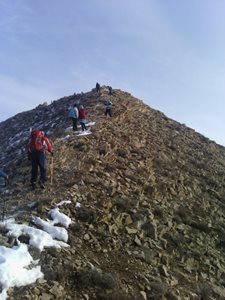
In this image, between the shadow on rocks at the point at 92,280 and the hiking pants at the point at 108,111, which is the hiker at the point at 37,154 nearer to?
the shadow on rocks at the point at 92,280

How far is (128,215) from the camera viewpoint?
14188 millimetres

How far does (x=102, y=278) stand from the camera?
10.2 m

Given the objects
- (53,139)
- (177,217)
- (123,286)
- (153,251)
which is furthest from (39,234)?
(53,139)

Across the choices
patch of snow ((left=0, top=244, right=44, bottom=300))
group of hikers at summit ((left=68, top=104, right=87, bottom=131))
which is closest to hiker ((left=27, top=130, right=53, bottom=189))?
patch of snow ((left=0, top=244, right=44, bottom=300))

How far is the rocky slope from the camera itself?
34.2 ft

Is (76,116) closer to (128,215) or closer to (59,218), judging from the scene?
(128,215)

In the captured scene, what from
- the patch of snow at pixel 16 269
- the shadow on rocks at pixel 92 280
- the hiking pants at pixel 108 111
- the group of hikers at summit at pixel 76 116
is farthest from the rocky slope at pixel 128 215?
the hiking pants at pixel 108 111

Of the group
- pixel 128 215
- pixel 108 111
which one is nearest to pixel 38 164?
pixel 128 215

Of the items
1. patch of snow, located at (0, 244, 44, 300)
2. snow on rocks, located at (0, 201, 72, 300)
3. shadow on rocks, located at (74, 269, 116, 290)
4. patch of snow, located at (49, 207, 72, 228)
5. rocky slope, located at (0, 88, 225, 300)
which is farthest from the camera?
patch of snow, located at (49, 207, 72, 228)

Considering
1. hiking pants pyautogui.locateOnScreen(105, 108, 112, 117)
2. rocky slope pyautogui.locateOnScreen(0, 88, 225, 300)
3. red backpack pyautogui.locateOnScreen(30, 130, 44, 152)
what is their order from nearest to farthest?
rocky slope pyautogui.locateOnScreen(0, 88, 225, 300) < red backpack pyautogui.locateOnScreen(30, 130, 44, 152) < hiking pants pyautogui.locateOnScreen(105, 108, 112, 117)

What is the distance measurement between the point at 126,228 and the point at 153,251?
114 centimetres

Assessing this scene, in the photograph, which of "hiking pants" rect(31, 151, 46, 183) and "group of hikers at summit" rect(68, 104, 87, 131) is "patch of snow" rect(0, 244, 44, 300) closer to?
"hiking pants" rect(31, 151, 46, 183)

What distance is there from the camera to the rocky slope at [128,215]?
34.2 ft

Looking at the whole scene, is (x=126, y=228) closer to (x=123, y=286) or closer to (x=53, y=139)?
(x=123, y=286)
